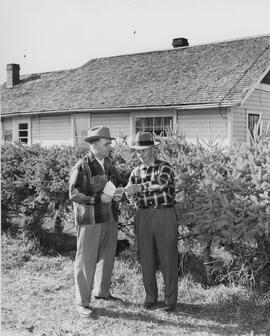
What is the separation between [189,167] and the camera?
5.68 metres

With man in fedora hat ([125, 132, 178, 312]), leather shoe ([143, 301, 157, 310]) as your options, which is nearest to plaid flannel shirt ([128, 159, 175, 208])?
man in fedora hat ([125, 132, 178, 312])

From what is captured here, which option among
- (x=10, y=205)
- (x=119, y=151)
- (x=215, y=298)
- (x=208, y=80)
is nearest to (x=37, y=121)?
(x=208, y=80)

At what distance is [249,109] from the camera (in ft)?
63.2

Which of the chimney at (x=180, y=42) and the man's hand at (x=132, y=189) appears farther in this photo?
the chimney at (x=180, y=42)

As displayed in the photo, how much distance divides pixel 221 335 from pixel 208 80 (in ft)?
52.0

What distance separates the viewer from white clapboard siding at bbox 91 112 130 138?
69.3 ft

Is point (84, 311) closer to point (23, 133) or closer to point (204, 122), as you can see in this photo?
point (204, 122)

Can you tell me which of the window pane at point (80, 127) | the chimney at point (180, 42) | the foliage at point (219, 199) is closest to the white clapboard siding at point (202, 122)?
the window pane at point (80, 127)

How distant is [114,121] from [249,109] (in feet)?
19.0

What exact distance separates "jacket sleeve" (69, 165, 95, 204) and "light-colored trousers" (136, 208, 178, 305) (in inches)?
23.4

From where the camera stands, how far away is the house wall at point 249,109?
18531mm

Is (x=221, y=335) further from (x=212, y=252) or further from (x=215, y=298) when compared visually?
(x=212, y=252)

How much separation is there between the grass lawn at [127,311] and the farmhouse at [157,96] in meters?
11.1

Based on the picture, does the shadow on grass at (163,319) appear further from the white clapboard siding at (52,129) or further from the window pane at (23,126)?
the window pane at (23,126)
